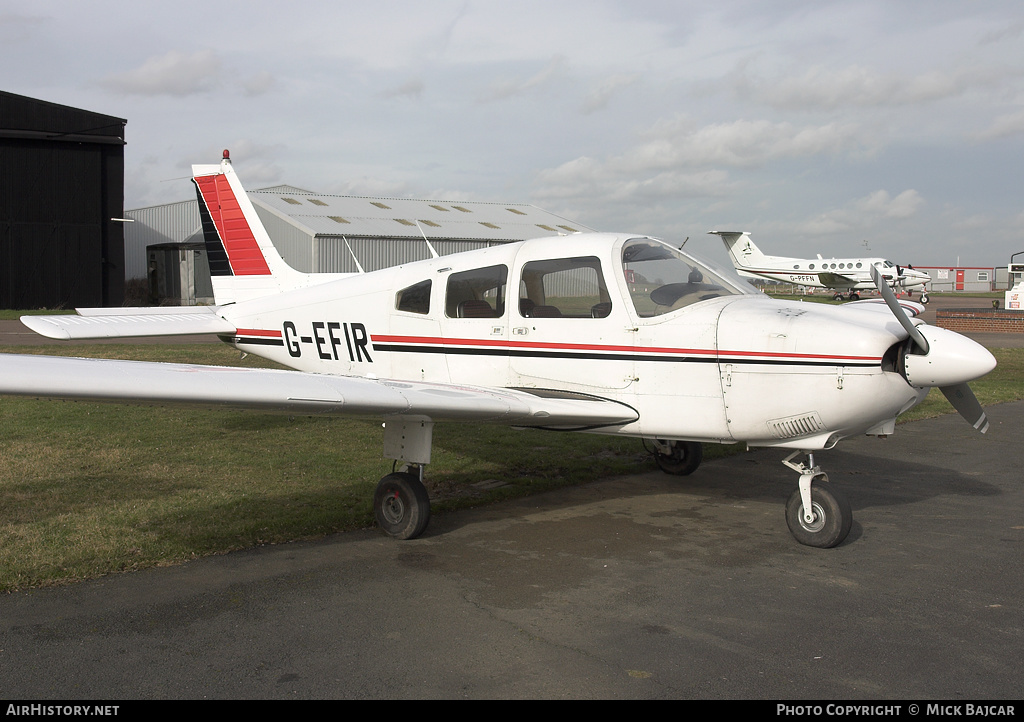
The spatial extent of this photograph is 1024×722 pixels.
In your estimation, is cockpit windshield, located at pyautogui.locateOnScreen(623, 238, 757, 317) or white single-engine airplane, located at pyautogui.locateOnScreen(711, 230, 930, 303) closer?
cockpit windshield, located at pyautogui.locateOnScreen(623, 238, 757, 317)

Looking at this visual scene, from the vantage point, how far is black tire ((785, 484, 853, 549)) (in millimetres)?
5609

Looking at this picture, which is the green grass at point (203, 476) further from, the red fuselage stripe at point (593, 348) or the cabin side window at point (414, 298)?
the cabin side window at point (414, 298)

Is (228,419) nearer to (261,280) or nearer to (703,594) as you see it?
(261,280)

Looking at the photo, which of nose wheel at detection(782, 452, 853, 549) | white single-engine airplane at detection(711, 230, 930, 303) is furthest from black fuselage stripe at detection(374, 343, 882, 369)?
white single-engine airplane at detection(711, 230, 930, 303)

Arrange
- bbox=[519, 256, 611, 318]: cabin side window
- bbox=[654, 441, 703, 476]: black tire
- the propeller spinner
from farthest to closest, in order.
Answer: bbox=[654, 441, 703, 476]: black tire, bbox=[519, 256, 611, 318]: cabin side window, the propeller spinner

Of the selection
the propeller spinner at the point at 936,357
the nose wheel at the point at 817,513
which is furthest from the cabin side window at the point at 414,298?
the propeller spinner at the point at 936,357

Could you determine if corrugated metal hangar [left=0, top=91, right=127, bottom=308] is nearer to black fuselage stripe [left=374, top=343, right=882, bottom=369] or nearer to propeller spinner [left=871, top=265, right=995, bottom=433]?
black fuselage stripe [left=374, top=343, right=882, bottom=369]

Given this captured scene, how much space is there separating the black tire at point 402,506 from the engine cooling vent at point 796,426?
2501 millimetres

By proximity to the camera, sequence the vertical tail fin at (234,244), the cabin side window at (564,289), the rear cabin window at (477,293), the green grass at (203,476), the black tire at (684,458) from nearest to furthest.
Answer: the green grass at (203,476) < the cabin side window at (564,289) < the rear cabin window at (477,293) < the black tire at (684,458) < the vertical tail fin at (234,244)

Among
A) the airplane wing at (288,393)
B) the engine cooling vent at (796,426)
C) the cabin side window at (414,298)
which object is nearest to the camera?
the airplane wing at (288,393)

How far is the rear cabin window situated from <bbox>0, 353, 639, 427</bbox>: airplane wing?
705 millimetres

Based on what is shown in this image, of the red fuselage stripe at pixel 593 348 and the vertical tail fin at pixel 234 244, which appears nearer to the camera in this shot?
the red fuselage stripe at pixel 593 348

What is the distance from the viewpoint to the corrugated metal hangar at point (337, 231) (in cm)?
3569
